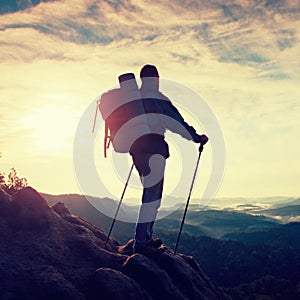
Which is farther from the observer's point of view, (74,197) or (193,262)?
(74,197)

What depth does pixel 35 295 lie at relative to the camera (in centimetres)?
788

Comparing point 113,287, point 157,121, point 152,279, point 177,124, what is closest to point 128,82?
point 157,121

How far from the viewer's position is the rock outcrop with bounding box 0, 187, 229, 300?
8.20m

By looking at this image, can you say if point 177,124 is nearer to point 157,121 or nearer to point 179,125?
point 179,125

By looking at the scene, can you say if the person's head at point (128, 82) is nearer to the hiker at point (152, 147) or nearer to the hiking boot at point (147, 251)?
the hiker at point (152, 147)

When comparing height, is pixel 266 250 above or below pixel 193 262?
below

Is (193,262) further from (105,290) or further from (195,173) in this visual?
(105,290)

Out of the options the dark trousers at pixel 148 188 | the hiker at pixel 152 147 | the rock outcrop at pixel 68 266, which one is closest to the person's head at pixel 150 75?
the hiker at pixel 152 147

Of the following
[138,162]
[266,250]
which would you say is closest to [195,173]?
[138,162]

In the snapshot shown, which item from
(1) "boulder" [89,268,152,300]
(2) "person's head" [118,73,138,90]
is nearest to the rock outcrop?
(1) "boulder" [89,268,152,300]

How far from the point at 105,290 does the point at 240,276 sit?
226ft

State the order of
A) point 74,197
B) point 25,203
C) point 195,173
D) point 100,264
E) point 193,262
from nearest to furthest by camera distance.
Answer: point 100,264 → point 25,203 → point 195,173 → point 193,262 → point 74,197

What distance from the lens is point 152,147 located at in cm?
1081

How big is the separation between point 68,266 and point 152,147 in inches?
151
